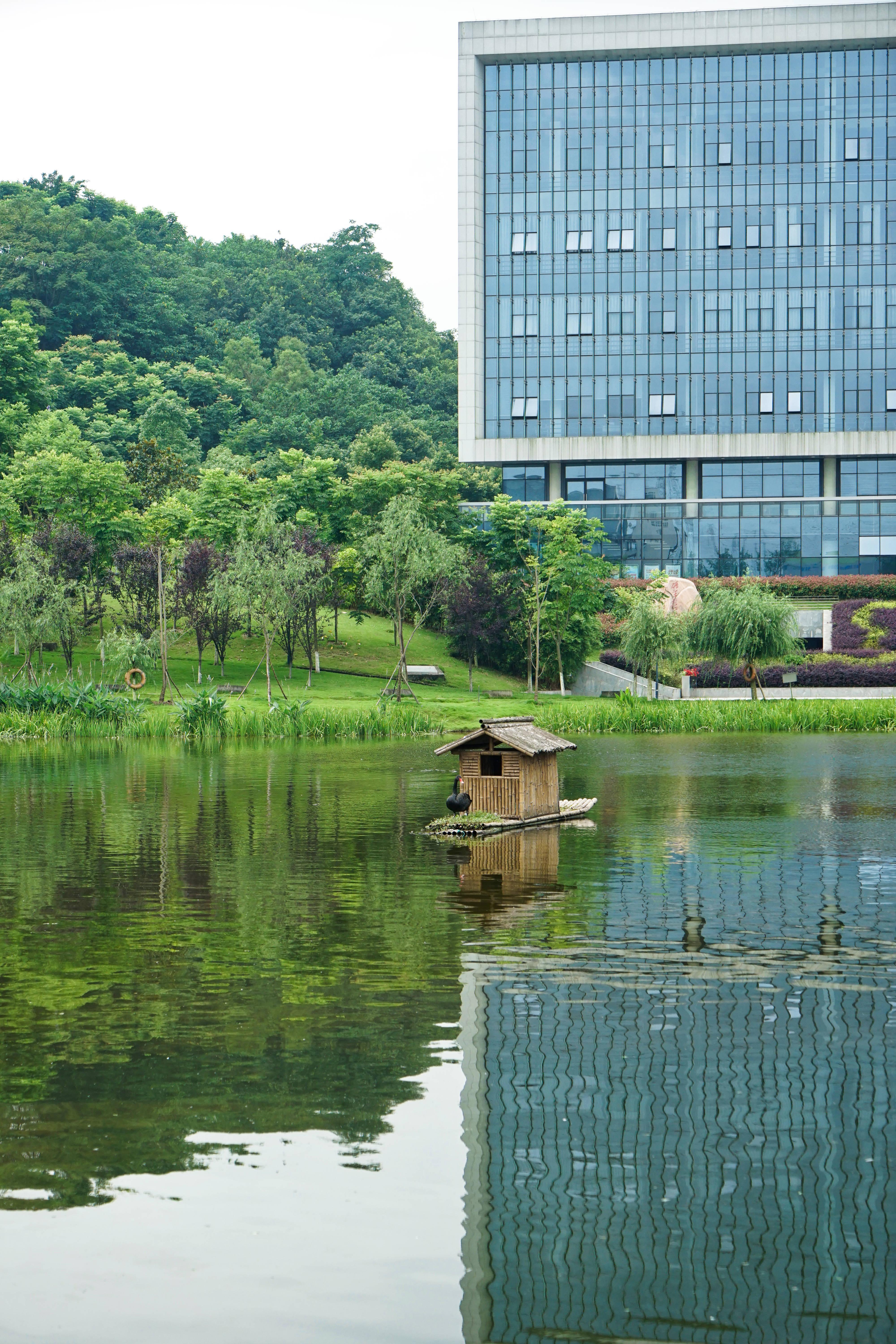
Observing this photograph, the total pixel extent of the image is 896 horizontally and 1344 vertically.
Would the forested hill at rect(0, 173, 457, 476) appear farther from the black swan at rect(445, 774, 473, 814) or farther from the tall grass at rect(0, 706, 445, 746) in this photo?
the black swan at rect(445, 774, 473, 814)

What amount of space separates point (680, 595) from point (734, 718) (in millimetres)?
24938

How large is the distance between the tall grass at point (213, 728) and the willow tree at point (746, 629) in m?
17.1

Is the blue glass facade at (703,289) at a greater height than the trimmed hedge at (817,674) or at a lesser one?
greater

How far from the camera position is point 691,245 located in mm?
96562

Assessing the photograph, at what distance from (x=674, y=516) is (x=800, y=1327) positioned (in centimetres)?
9119

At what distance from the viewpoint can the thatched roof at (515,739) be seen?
24.6 metres

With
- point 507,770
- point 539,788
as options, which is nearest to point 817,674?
point 539,788

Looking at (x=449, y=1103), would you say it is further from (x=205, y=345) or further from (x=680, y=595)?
(x=205, y=345)

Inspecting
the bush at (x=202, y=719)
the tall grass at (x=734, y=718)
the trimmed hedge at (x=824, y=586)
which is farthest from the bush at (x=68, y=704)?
the trimmed hedge at (x=824, y=586)

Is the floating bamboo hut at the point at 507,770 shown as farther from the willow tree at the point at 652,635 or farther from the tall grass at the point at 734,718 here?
the willow tree at the point at 652,635

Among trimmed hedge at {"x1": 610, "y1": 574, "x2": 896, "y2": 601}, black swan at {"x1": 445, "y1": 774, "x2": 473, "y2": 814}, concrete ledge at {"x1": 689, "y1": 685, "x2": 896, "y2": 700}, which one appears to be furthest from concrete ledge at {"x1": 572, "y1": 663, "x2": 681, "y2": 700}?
black swan at {"x1": 445, "y1": 774, "x2": 473, "y2": 814}

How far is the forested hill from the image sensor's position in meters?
95.3

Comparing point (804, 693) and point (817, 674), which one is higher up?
point (817, 674)

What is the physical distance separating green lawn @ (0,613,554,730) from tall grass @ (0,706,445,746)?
12.6ft
